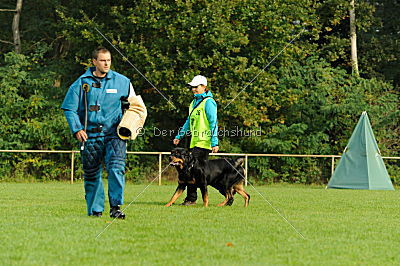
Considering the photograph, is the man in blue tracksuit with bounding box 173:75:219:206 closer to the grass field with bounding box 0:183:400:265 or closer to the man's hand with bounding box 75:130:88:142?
the grass field with bounding box 0:183:400:265

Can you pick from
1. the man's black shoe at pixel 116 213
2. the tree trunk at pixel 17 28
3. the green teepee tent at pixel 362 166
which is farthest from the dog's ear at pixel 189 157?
the tree trunk at pixel 17 28

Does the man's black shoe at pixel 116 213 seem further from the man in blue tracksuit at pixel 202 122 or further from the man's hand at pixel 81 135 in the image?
the man in blue tracksuit at pixel 202 122

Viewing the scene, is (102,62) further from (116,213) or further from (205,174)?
(205,174)

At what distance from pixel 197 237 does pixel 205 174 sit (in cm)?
411

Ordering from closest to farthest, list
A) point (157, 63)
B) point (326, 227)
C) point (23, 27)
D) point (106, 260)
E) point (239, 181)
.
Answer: point (106, 260)
point (326, 227)
point (239, 181)
point (157, 63)
point (23, 27)

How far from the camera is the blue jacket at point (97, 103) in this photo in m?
8.50

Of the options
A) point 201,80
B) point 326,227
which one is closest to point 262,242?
point 326,227

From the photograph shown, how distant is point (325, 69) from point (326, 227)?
60.2ft

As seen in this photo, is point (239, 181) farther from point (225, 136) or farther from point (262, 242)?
point (225, 136)

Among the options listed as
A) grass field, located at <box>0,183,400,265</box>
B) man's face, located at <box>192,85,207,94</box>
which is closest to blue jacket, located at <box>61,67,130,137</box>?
grass field, located at <box>0,183,400,265</box>

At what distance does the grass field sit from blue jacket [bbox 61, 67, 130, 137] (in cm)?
121

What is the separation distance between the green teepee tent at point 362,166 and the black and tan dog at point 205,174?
27.3 feet

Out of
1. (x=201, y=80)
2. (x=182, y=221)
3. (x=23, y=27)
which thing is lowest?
(x=182, y=221)

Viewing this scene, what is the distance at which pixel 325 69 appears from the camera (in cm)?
2595
